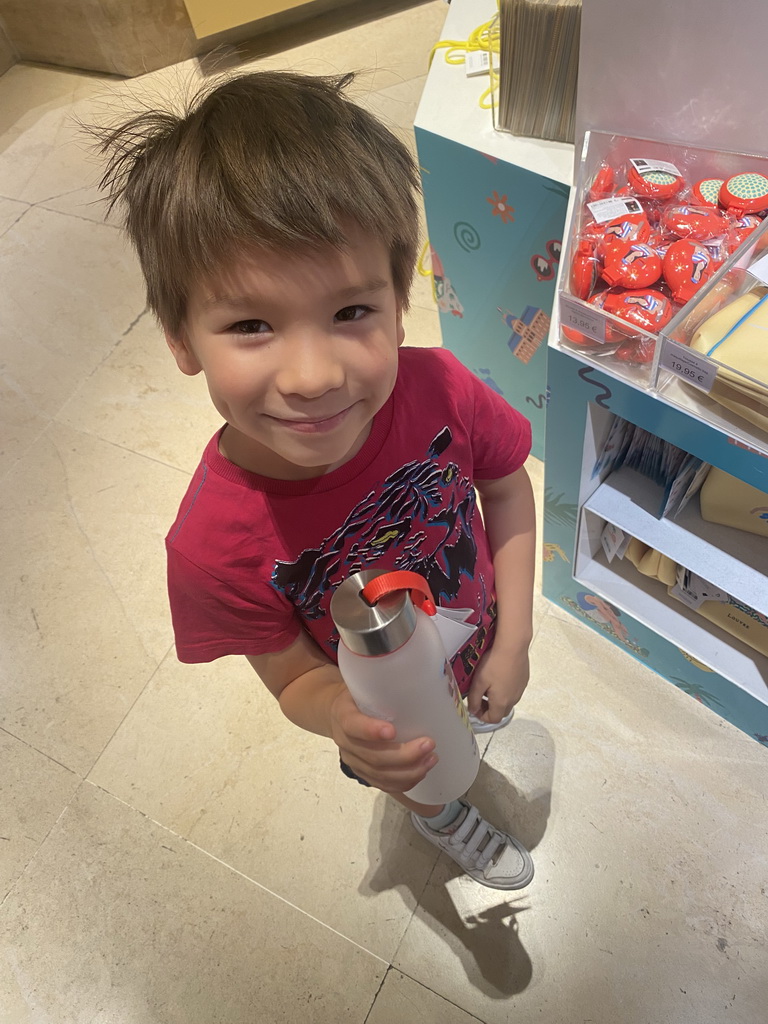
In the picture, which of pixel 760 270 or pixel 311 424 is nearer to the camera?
pixel 311 424

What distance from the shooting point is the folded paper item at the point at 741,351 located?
730mm

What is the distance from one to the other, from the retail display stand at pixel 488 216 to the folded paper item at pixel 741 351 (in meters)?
0.42

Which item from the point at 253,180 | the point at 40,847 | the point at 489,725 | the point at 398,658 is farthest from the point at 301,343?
the point at 40,847

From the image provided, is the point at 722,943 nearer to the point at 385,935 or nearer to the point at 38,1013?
the point at 385,935

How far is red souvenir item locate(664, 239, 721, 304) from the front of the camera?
0.84 meters

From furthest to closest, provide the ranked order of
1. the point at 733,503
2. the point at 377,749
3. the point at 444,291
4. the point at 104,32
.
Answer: the point at 104,32 → the point at 444,291 → the point at 733,503 → the point at 377,749

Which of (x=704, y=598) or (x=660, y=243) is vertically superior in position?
(x=660, y=243)

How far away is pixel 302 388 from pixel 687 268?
1.77 ft

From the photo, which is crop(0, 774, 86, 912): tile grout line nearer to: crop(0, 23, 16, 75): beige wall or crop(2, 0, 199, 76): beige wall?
crop(2, 0, 199, 76): beige wall

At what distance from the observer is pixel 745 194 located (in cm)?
88

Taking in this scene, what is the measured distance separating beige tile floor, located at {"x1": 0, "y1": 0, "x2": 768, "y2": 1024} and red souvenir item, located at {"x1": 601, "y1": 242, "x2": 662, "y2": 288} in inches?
31.7

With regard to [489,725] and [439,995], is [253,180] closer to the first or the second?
[489,725]

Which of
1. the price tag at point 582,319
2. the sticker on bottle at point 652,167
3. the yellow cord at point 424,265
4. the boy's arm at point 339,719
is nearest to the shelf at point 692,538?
the price tag at point 582,319

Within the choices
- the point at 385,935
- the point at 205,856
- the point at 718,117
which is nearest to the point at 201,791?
the point at 205,856
